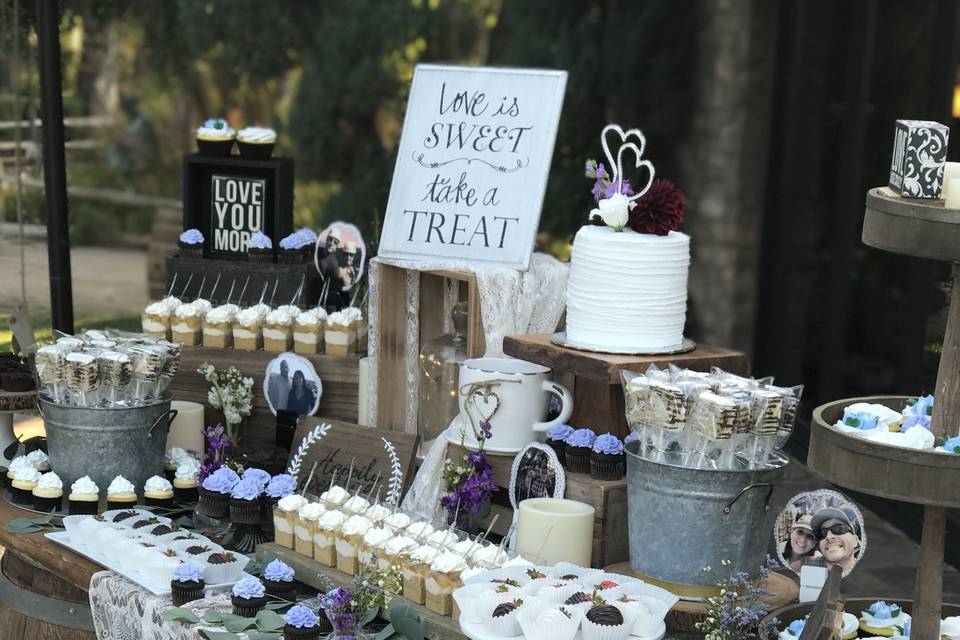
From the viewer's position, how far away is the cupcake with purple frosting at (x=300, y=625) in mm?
2617

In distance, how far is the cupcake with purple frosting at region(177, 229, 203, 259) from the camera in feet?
13.7

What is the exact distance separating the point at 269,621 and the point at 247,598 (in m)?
0.09

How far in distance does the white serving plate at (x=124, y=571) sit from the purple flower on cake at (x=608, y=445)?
874 mm

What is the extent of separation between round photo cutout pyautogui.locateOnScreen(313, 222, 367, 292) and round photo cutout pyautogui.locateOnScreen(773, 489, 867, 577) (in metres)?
1.71

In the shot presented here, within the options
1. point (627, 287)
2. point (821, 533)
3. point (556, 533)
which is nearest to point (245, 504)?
point (556, 533)

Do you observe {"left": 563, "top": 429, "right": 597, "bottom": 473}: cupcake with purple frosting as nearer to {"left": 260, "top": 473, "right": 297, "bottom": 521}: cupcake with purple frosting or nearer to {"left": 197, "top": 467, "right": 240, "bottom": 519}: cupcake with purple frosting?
{"left": 260, "top": 473, "right": 297, "bottom": 521}: cupcake with purple frosting

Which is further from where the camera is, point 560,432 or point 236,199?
point 236,199

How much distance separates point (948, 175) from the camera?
2291mm

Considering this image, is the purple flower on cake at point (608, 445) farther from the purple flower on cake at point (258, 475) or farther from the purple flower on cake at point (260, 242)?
the purple flower on cake at point (260, 242)

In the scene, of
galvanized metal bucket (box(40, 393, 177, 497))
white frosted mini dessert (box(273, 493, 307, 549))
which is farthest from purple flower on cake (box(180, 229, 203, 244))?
white frosted mini dessert (box(273, 493, 307, 549))

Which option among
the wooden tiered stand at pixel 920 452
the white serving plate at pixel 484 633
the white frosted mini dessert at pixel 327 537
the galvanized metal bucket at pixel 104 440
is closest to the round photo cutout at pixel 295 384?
the galvanized metal bucket at pixel 104 440

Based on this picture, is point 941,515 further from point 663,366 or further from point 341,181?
point 341,181

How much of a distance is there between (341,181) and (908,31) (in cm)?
442

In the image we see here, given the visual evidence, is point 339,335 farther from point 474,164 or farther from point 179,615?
point 179,615
